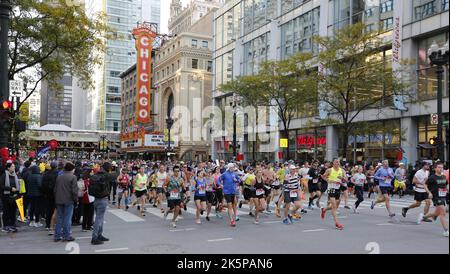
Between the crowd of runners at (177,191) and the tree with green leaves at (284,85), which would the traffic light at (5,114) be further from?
the tree with green leaves at (284,85)

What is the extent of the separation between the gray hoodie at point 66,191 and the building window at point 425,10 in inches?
1033

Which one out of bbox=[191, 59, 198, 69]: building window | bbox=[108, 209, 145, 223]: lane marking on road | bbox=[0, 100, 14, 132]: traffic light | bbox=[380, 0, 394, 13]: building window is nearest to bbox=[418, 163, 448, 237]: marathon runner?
bbox=[108, 209, 145, 223]: lane marking on road

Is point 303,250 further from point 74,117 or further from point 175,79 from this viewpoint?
point 74,117

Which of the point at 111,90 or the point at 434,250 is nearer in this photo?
the point at 434,250

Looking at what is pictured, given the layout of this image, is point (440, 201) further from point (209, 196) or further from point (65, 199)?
point (65, 199)

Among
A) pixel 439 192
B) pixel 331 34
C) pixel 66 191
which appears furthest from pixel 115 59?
pixel 439 192

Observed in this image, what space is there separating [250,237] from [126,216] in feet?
18.5

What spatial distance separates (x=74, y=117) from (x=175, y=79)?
104m

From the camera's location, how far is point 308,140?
4150cm

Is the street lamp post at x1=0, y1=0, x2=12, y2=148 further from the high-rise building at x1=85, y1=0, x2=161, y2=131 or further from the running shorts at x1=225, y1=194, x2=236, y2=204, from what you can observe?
the high-rise building at x1=85, y1=0, x2=161, y2=131

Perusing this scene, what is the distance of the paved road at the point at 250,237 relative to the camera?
901 centimetres

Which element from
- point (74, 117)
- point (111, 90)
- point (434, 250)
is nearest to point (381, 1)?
point (434, 250)

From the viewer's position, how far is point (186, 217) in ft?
47.1
